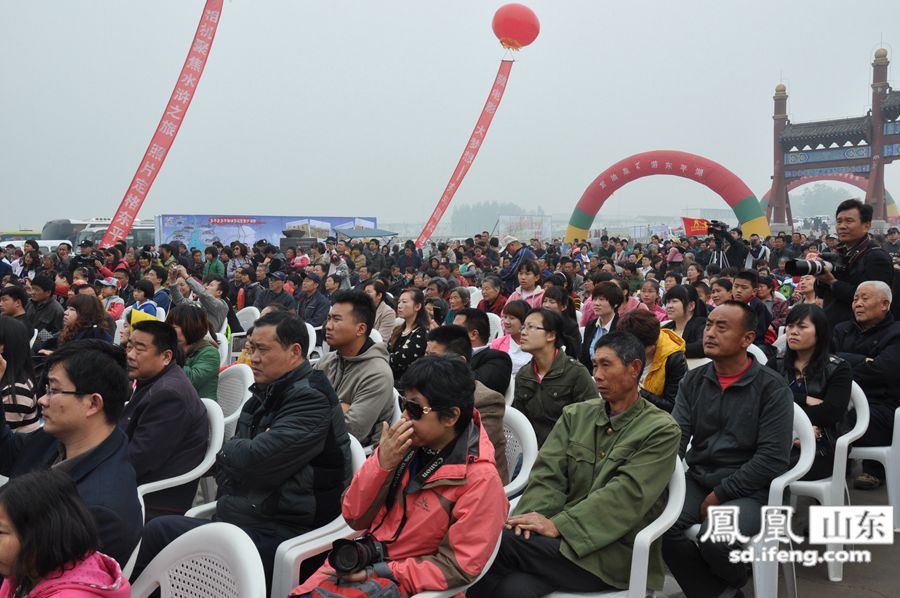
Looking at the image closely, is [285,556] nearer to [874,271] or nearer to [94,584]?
[94,584]

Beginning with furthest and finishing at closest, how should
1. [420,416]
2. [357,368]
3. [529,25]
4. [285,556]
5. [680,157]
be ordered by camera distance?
[680,157] < [529,25] < [357,368] < [285,556] < [420,416]

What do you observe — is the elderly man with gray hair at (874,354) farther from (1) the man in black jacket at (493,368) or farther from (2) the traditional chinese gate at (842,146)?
(2) the traditional chinese gate at (842,146)

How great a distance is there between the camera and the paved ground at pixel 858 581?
9.72ft

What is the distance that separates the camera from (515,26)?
13.3 meters

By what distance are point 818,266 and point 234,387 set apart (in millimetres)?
3432

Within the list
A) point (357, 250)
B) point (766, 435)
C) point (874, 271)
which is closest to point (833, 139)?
point (357, 250)

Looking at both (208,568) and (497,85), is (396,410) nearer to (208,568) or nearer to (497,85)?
(208,568)

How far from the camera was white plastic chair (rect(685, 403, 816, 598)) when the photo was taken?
261 centimetres

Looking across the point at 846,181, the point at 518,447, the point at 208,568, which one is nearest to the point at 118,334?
the point at 518,447

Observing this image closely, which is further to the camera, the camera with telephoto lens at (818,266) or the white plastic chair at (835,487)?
the camera with telephoto lens at (818,266)

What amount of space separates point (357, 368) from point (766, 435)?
6.09 ft

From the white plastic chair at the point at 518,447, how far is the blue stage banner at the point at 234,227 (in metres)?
16.6

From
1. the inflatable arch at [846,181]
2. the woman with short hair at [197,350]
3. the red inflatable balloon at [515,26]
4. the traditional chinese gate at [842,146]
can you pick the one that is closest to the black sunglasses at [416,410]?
the woman with short hair at [197,350]

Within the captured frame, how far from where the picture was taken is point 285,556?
235 centimetres
